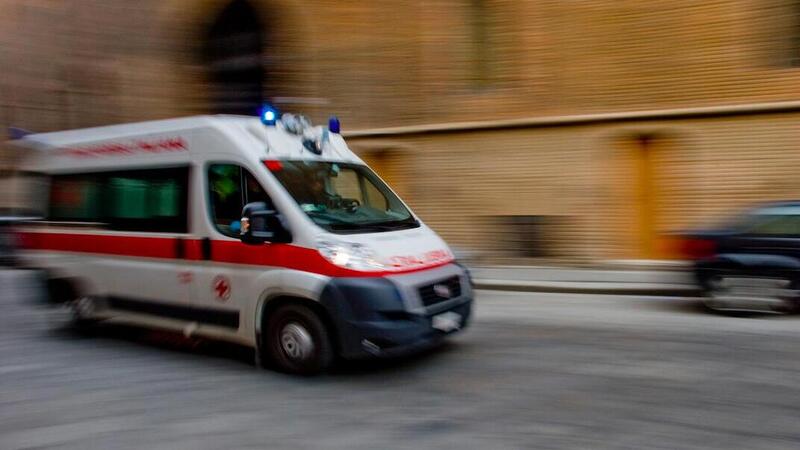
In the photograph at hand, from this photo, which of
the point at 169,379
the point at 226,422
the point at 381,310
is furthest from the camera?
the point at 169,379

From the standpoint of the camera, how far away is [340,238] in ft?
19.4

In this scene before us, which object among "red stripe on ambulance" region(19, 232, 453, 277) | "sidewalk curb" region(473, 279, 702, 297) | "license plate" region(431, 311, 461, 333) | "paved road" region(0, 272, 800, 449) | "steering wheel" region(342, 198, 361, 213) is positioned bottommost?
"paved road" region(0, 272, 800, 449)

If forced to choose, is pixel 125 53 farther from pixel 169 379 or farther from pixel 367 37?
pixel 169 379

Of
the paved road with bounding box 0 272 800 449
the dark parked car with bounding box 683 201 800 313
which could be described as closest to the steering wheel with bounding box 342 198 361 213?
the paved road with bounding box 0 272 800 449

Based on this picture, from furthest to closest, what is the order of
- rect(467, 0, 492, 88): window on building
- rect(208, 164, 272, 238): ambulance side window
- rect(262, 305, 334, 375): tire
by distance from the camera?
rect(467, 0, 492, 88): window on building
rect(208, 164, 272, 238): ambulance side window
rect(262, 305, 334, 375): tire

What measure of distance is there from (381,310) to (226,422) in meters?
1.45

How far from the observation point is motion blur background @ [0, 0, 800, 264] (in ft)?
38.3

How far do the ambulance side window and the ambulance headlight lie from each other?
0.80 meters

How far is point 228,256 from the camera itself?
635 cm

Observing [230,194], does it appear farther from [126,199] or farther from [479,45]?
[479,45]

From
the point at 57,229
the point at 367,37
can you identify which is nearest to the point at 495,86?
the point at 367,37

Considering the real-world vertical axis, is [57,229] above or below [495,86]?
below

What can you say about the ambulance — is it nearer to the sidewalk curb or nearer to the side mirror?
the side mirror

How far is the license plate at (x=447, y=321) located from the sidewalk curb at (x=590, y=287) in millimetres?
4417
